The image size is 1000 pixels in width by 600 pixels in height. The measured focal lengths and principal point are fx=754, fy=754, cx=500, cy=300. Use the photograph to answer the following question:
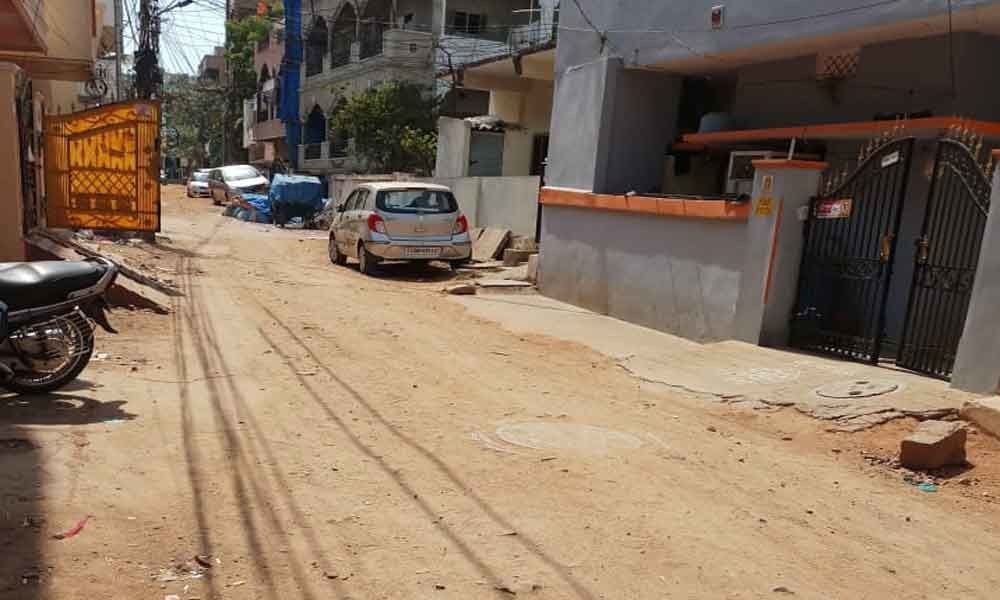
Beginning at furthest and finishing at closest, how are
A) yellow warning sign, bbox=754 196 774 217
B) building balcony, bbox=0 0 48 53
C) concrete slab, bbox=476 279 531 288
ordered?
concrete slab, bbox=476 279 531 288, building balcony, bbox=0 0 48 53, yellow warning sign, bbox=754 196 774 217

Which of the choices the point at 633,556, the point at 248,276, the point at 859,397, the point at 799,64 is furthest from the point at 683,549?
the point at 248,276

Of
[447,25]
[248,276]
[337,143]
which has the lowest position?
[248,276]

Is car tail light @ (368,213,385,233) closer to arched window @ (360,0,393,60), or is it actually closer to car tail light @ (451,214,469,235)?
car tail light @ (451,214,469,235)

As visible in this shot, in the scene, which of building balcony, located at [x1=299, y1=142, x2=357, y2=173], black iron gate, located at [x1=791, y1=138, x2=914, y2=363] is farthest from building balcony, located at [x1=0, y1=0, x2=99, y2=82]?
building balcony, located at [x1=299, y1=142, x2=357, y2=173]

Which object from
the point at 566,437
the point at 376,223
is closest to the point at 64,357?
the point at 566,437

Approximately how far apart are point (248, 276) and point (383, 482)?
9.50 meters

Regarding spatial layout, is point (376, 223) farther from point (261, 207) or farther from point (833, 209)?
point (261, 207)

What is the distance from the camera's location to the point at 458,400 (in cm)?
598

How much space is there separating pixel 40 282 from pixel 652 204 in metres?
7.04

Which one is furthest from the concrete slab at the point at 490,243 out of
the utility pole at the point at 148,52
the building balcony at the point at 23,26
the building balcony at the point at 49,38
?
the utility pole at the point at 148,52

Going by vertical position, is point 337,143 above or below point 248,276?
above

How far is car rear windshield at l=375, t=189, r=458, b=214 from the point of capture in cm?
1369

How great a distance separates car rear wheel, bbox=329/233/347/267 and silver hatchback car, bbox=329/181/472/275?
179 cm

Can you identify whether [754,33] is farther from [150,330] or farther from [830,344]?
[150,330]
